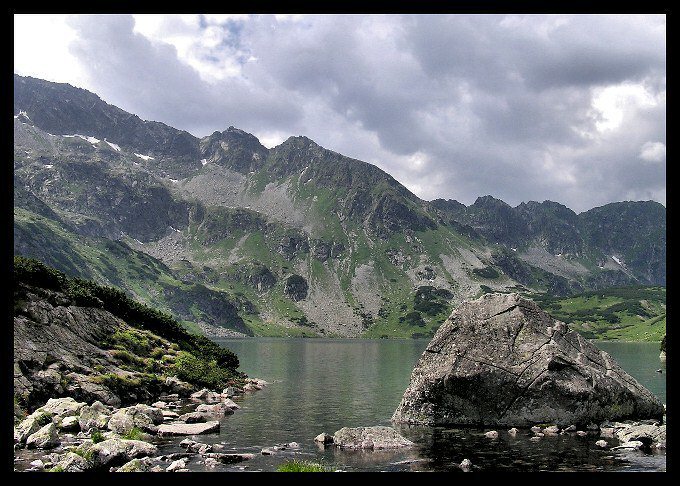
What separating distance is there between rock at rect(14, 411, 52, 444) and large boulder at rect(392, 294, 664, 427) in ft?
95.4

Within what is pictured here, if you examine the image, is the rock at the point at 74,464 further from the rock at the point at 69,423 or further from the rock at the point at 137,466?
the rock at the point at 69,423

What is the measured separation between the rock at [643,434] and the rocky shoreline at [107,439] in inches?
1082

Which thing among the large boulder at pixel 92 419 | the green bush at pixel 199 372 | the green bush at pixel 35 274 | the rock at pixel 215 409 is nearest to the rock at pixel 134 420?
the large boulder at pixel 92 419

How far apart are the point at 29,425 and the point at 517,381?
3784cm

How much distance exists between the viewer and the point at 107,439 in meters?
31.9

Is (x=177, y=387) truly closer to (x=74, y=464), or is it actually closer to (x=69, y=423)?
(x=69, y=423)

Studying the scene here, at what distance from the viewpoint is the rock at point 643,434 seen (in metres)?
35.5

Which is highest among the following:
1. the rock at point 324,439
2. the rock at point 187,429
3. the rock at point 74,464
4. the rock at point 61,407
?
the rock at point 61,407

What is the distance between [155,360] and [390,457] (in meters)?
43.7

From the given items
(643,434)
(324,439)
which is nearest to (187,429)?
(324,439)

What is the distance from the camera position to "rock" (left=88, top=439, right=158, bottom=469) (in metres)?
28.0
